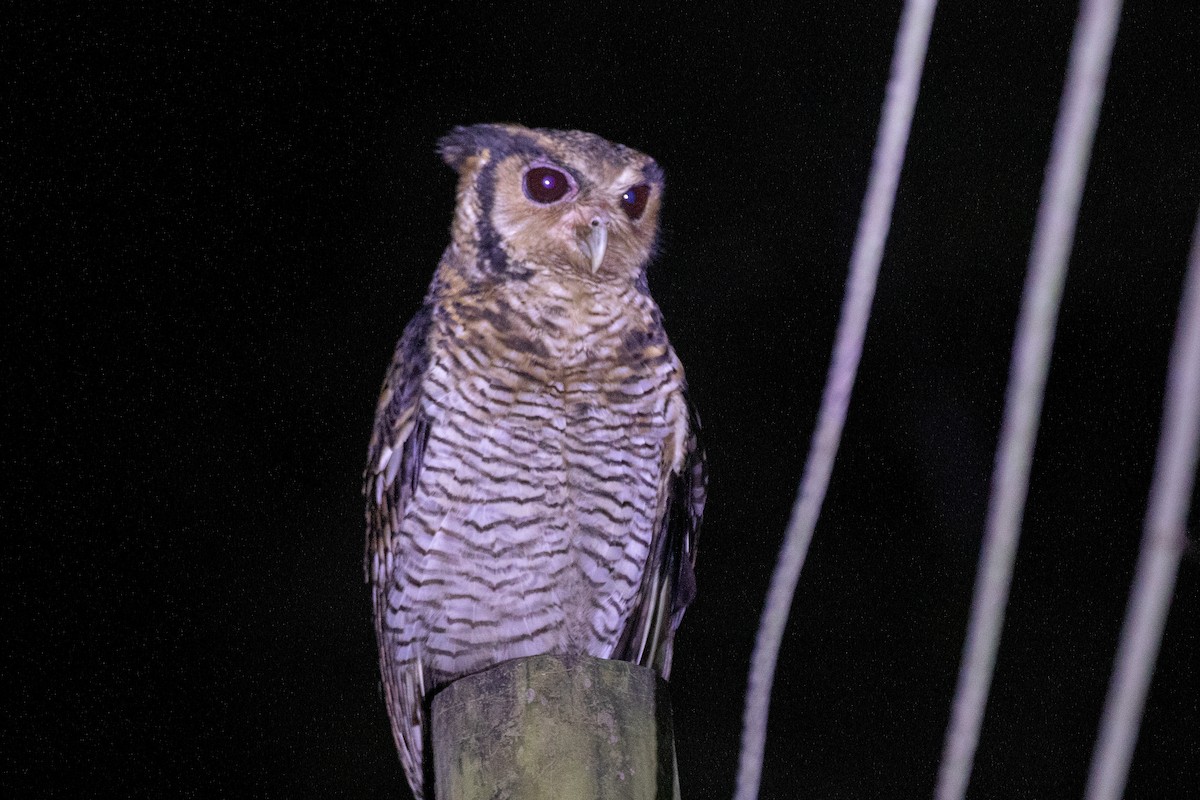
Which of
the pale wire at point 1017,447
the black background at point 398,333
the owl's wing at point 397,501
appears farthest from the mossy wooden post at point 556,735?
the black background at point 398,333

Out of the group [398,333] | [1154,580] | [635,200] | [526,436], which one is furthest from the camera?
[398,333]

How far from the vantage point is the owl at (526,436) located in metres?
1.45

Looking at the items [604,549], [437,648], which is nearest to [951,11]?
[604,549]

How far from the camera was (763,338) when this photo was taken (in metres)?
1.73

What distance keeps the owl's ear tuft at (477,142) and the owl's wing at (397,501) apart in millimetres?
242

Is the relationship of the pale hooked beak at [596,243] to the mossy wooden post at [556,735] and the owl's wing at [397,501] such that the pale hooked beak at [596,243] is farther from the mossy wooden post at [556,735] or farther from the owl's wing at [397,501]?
the mossy wooden post at [556,735]

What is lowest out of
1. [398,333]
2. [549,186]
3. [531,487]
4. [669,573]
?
[669,573]

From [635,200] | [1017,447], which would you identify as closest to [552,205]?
[635,200]

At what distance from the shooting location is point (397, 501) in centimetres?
152

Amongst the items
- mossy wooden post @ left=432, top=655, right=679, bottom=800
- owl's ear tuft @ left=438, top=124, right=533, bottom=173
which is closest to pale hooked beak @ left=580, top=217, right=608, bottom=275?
owl's ear tuft @ left=438, top=124, right=533, bottom=173

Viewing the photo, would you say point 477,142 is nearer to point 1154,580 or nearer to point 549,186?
point 549,186

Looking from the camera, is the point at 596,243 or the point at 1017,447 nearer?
the point at 1017,447

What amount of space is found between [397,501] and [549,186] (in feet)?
1.63

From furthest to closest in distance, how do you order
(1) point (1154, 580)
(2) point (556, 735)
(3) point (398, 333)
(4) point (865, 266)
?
(3) point (398, 333), (2) point (556, 735), (4) point (865, 266), (1) point (1154, 580)
